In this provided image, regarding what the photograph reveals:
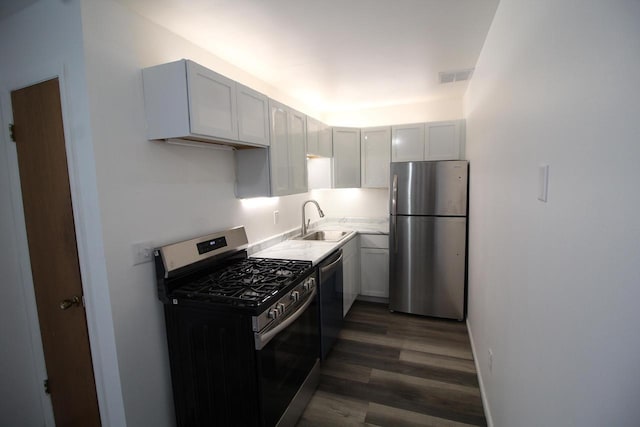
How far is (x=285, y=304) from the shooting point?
65.8 inches

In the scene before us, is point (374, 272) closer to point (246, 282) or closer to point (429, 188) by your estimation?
point (429, 188)

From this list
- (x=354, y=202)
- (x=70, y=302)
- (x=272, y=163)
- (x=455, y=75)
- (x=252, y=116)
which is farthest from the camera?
(x=354, y=202)

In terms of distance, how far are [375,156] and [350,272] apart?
1.60 m

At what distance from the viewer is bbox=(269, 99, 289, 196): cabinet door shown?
7.46ft

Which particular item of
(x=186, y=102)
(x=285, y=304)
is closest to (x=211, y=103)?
(x=186, y=102)

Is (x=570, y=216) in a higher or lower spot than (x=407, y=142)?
lower

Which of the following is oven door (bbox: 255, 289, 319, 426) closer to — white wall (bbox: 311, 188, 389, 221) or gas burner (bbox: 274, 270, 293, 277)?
gas burner (bbox: 274, 270, 293, 277)

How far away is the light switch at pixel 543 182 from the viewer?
3.12 feet

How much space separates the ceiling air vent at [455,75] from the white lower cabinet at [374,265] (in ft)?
6.18

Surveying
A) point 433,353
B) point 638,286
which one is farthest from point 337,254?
point 638,286

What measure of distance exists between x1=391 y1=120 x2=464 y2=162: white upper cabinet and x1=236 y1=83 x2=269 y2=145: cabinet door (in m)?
2.06

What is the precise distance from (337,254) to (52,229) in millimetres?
2057

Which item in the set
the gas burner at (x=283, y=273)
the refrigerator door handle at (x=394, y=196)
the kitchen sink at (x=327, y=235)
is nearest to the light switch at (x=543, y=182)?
the gas burner at (x=283, y=273)

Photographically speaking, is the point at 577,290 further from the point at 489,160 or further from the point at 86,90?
the point at 86,90
